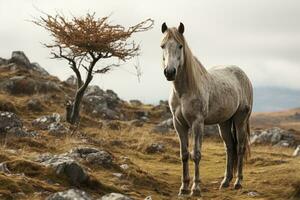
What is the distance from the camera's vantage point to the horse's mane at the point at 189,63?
13.2 m

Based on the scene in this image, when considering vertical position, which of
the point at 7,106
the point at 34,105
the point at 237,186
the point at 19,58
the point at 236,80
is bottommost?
the point at 237,186

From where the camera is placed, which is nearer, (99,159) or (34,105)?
(99,159)

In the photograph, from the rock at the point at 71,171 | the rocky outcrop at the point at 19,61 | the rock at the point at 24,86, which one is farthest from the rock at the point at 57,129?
the rocky outcrop at the point at 19,61

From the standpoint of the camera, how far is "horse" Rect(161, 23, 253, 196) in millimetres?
13227

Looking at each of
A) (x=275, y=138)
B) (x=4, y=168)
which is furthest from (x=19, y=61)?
(x=4, y=168)

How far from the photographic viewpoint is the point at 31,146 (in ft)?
58.9

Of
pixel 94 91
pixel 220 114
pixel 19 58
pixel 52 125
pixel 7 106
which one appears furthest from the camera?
pixel 19 58

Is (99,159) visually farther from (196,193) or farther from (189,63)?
(189,63)

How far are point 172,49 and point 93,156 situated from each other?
4.39m

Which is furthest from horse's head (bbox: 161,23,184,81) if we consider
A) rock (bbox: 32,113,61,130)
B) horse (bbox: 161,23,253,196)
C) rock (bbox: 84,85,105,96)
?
rock (bbox: 84,85,105,96)

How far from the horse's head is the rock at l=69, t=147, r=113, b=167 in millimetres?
3715

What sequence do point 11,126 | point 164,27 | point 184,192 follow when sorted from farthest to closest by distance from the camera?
point 11,126 < point 184,192 < point 164,27

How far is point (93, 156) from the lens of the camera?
1524 cm

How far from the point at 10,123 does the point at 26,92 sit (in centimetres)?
2003
